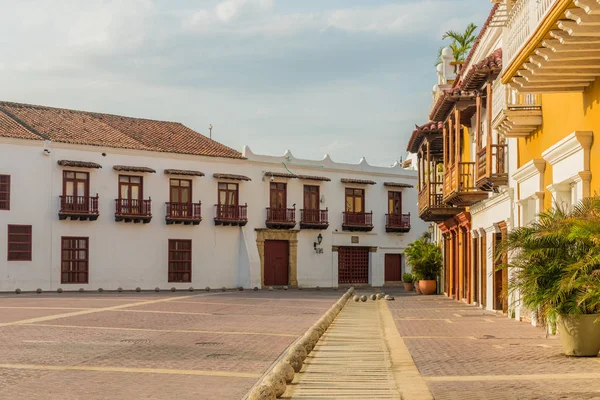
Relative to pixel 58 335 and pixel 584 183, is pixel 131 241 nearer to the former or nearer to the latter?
pixel 58 335

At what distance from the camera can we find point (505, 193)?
22547 mm

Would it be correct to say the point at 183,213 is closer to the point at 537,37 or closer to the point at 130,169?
the point at 130,169

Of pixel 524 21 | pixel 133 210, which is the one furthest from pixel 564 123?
pixel 133 210

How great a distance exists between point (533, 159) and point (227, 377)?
9.42 metres

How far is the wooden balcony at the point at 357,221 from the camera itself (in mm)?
53562

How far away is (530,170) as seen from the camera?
61.8 feet

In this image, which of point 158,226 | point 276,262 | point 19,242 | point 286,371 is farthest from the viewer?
point 276,262

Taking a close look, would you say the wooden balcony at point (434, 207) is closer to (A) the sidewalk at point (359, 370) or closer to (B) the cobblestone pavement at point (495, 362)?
(B) the cobblestone pavement at point (495, 362)

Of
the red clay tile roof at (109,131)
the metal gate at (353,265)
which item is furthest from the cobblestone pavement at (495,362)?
the metal gate at (353,265)

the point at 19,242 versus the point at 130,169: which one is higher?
the point at 130,169

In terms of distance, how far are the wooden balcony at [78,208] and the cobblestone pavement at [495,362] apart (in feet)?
84.5

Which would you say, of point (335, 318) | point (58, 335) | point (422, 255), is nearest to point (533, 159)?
point (335, 318)

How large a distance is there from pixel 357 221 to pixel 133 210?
1412cm

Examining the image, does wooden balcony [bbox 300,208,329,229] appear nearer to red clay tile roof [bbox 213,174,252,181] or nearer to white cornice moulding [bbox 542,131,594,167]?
red clay tile roof [bbox 213,174,252,181]
